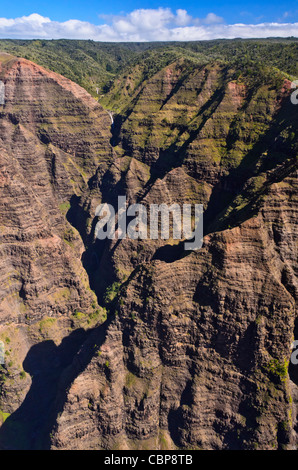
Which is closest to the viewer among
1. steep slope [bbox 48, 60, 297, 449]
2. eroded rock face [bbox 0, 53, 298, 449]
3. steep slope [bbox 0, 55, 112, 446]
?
steep slope [bbox 48, 60, 297, 449]

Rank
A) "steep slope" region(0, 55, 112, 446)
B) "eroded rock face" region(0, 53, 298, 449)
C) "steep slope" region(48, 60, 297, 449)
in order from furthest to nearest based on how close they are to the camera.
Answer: "steep slope" region(0, 55, 112, 446)
"eroded rock face" region(0, 53, 298, 449)
"steep slope" region(48, 60, 297, 449)

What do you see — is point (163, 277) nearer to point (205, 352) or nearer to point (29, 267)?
point (205, 352)

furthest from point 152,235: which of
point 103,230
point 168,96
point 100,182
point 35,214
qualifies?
point 168,96

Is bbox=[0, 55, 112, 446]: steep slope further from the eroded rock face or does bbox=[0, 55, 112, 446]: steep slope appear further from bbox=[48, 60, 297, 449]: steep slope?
bbox=[48, 60, 297, 449]: steep slope

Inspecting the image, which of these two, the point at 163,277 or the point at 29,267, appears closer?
the point at 163,277

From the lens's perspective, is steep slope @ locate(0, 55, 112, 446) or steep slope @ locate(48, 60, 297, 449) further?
steep slope @ locate(0, 55, 112, 446)

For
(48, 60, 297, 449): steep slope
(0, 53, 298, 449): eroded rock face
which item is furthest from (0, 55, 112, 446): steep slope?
(48, 60, 297, 449): steep slope

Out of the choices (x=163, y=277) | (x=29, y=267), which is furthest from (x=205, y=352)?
(x=29, y=267)

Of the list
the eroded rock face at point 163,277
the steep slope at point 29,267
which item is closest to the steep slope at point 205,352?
the eroded rock face at point 163,277

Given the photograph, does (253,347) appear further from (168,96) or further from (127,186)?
(168,96)

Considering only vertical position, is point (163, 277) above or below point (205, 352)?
above

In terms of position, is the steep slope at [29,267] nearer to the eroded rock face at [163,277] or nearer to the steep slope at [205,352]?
the eroded rock face at [163,277]
